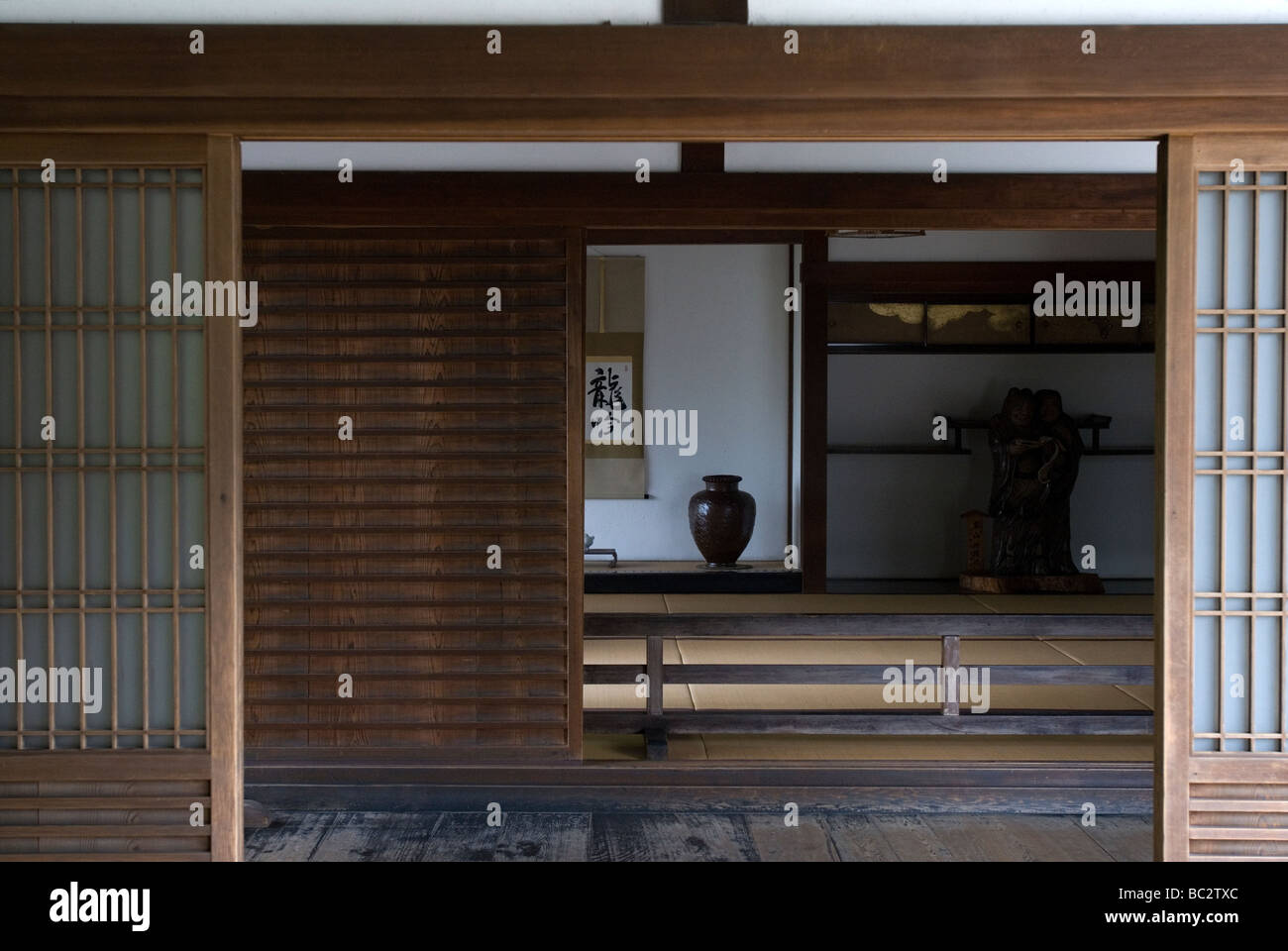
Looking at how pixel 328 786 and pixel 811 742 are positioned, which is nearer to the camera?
pixel 328 786

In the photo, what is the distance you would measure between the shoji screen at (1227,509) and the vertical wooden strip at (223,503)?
204cm

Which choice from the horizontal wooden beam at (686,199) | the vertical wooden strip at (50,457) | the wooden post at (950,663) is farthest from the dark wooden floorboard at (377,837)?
the horizontal wooden beam at (686,199)

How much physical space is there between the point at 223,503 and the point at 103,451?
29 cm

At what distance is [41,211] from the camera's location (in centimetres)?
256

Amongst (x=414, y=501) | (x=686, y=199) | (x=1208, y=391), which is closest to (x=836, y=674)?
(x=414, y=501)

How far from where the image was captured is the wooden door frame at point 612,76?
244cm

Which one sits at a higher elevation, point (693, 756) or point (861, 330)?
point (861, 330)

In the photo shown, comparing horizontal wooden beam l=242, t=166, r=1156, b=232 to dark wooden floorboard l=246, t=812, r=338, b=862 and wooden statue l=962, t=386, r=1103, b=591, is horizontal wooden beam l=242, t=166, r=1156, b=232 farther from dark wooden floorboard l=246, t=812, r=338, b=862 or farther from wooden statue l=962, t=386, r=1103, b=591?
wooden statue l=962, t=386, r=1103, b=591

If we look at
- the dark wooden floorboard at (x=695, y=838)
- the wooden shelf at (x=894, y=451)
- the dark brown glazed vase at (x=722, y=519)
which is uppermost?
the wooden shelf at (x=894, y=451)

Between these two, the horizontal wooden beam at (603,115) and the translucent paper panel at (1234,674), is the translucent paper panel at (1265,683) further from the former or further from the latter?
the horizontal wooden beam at (603,115)

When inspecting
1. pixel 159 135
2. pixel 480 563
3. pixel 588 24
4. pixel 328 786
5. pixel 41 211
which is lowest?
pixel 328 786

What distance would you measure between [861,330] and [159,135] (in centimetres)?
611

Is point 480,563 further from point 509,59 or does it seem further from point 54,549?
point 509,59

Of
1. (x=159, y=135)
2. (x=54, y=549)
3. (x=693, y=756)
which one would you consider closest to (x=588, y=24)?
(x=159, y=135)
